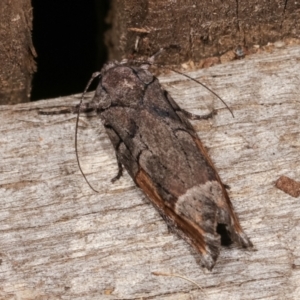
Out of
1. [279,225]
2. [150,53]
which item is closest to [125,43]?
[150,53]

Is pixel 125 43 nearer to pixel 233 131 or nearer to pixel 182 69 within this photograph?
pixel 182 69

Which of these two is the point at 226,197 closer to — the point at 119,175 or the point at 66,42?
the point at 119,175

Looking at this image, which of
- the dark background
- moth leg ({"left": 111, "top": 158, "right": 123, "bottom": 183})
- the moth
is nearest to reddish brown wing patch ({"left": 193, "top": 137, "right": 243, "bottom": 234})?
the moth

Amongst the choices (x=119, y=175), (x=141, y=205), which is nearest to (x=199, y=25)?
(x=119, y=175)

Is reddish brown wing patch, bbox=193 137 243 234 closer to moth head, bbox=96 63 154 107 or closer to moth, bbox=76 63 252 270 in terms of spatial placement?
moth, bbox=76 63 252 270

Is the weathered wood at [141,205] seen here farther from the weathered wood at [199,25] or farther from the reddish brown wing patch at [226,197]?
the weathered wood at [199,25]
